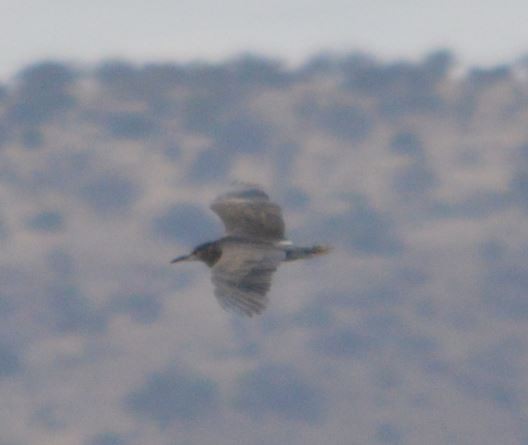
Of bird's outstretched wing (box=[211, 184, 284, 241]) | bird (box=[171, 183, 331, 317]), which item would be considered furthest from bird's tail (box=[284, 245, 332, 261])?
bird's outstretched wing (box=[211, 184, 284, 241])

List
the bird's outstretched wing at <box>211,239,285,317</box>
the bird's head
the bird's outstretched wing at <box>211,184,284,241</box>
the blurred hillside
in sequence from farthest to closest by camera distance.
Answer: the blurred hillside
the bird's outstretched wing at <box>211,184,284,241</box>
the bird's head
the bird's outstretched wing at <box>211,239,285,317</box>

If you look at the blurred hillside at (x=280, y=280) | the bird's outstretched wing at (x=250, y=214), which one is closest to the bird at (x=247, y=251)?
the bird's outstretched wing at (x=250, y=214)

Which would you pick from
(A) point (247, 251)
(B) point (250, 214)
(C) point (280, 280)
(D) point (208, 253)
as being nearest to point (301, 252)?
(A) point (247, 251)

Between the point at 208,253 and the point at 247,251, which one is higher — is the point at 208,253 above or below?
above

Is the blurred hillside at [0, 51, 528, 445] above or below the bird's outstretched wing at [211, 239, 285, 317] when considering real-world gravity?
above

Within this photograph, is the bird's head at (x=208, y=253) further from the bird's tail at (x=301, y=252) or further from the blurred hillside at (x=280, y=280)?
the blurred hillside at (x=280, y=280)

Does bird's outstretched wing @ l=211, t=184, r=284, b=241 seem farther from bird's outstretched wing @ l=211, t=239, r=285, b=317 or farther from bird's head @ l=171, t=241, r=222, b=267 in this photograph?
bird's outstretched wing @ l=211, t=239, r=285, b=317

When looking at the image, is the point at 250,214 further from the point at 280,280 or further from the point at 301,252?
the point at 280,280
